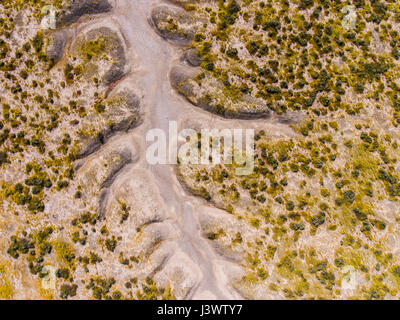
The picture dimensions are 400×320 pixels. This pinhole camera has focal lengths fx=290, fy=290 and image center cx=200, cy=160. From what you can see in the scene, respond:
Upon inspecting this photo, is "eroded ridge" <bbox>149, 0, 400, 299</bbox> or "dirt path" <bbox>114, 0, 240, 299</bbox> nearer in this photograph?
"eroded ridge" <bbox>149, 0, 400, 299</bbox>

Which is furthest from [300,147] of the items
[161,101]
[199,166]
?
[161,101]

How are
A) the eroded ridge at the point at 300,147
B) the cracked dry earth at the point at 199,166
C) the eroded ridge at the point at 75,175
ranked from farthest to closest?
the eroded ridge at the point at 300,147
the cracked dry earth at the point at 199,166
the eroded ridge at the point at 75,175

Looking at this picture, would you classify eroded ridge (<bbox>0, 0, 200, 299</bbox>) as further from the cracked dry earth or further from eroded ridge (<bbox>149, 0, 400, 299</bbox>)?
eroded ridge (<bbox>149, 0, 400, 299</bbox>)

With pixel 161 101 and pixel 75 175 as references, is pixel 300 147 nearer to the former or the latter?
pixel 161 101

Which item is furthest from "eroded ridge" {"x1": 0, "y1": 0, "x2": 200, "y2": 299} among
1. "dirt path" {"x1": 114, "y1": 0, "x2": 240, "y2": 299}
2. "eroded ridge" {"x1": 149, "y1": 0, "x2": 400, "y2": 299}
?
"eroded ridge" {"x1": 149, "y1": 0, "x2": 400, "y2": 299}

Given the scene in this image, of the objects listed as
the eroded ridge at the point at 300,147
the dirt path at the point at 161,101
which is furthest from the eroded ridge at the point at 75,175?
the eroded ridge at the point at 300,147

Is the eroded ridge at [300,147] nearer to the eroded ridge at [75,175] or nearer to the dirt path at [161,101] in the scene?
the dirt path at [161,101]
